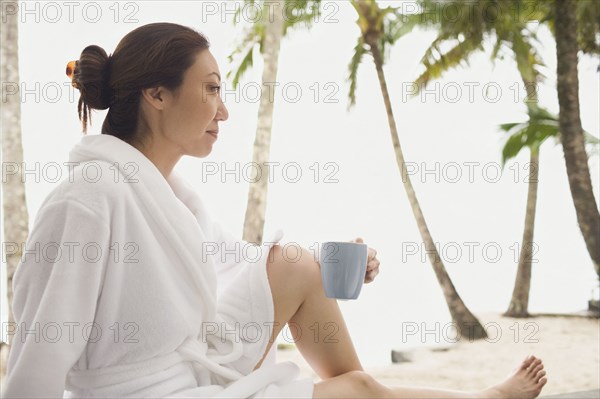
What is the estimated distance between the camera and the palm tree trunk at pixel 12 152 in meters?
3.72

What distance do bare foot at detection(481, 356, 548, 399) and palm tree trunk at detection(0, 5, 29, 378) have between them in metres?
3.06

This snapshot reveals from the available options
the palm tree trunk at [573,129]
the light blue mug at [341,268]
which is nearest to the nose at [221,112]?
the light blue mug at [341,268]

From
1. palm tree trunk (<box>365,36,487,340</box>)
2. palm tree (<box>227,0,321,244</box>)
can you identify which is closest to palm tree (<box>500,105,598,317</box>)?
palm tree trunk (<box>365,36,487,340</box>)

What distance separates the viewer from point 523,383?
161cm

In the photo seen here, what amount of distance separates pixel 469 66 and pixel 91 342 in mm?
6562

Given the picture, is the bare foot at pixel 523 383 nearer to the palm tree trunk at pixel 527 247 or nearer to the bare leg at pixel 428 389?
the bare leg at pixel 428 389

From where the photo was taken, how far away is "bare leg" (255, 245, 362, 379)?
4.34 ft

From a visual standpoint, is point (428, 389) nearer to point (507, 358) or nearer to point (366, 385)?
point (366, 385)

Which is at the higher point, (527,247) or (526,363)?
(526,363)

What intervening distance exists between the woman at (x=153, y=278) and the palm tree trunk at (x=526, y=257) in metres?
6.64

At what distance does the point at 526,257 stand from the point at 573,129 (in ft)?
8.30

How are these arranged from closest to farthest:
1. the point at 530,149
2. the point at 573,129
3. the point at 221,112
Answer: the point at 221,112 < the point at 573,129 < the point at 530,149

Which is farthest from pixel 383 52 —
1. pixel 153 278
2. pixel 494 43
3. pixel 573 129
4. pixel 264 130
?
pixel 153 278

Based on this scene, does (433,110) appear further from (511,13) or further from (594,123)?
(594,123)
